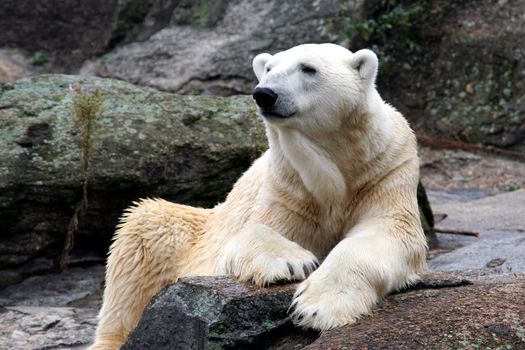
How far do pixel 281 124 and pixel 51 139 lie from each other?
2.52 m

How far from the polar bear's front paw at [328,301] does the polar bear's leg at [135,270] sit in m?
1.34

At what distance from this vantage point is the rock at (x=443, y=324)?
2.95m

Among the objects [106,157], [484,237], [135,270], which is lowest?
[484,237]

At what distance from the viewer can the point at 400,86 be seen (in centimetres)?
918

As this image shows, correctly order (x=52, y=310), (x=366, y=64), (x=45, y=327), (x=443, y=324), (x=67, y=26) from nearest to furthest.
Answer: (x=443, y=324), (x=366, y=64), (x=45, y=327), (x=52, y=310), (x=67, y=26)

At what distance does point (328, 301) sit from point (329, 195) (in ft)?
2.01

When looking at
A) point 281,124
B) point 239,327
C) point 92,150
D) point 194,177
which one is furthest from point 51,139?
point 239,327

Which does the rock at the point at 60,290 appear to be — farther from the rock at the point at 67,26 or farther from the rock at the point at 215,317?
the rock at the point at 67,26

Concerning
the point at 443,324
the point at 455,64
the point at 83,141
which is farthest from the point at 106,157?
the point at 455,64

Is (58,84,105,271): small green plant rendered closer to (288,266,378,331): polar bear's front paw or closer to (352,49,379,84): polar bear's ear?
(352,49,379,84): polar bear's ear

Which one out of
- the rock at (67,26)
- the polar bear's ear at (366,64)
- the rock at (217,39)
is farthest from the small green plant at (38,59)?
the polar bear's ear at (366,64)

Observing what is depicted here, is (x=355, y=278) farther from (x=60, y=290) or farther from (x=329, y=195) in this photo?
(x=60, y=290)

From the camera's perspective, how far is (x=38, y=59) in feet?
32.6

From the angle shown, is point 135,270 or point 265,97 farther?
point 135,270
